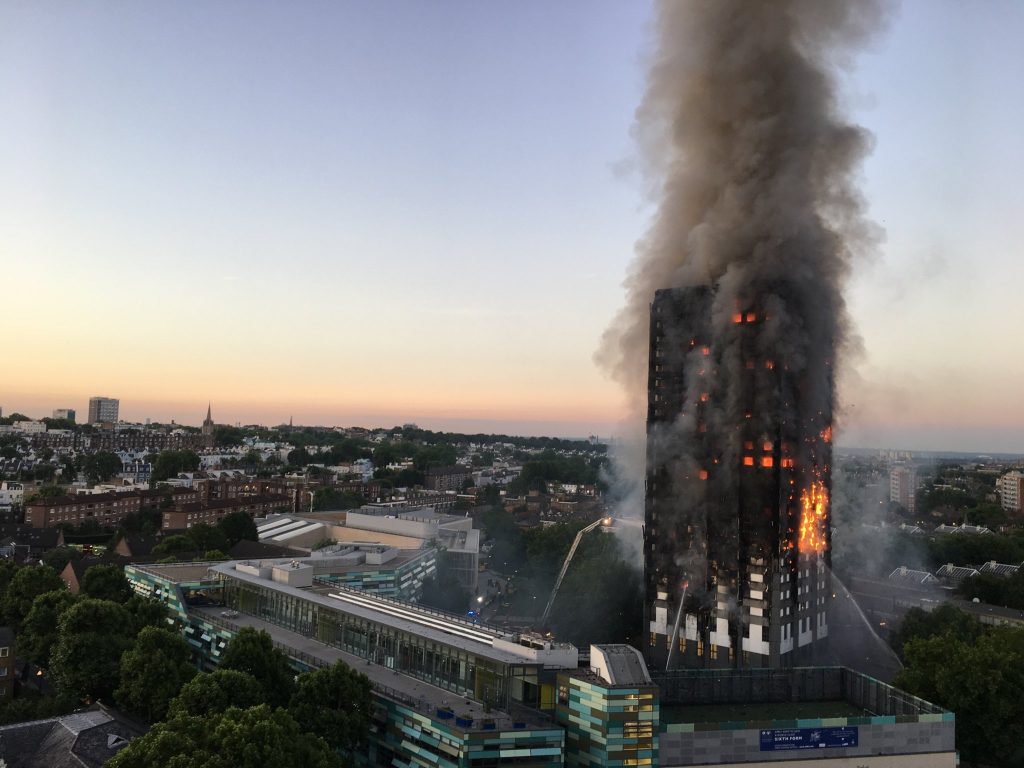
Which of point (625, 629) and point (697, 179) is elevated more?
point (697, 179)

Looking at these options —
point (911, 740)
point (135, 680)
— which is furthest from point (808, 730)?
point (135, 680)

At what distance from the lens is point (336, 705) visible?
31.9 meters

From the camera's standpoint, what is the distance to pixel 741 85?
2185 inches

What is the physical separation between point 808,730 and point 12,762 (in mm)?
30663

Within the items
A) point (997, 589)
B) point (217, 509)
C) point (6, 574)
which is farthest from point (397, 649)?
point (217, 509)

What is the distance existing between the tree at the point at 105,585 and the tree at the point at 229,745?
2966 cm

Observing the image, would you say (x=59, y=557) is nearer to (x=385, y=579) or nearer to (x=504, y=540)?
(x=385, y=579)

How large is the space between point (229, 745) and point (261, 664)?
9.48 metres

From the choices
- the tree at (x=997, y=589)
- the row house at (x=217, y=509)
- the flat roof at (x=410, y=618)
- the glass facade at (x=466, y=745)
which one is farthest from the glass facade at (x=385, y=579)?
the tree at (x=997, y=589)

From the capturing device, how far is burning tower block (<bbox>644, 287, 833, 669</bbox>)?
1938 inches

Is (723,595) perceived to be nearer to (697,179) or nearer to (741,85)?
(697,179)

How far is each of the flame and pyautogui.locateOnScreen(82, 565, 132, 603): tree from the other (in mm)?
43908

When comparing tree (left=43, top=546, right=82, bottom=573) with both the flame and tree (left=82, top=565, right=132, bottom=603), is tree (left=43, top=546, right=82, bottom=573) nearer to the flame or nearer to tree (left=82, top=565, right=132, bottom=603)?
tree (left=82, top=565, right=132, bottom=603)

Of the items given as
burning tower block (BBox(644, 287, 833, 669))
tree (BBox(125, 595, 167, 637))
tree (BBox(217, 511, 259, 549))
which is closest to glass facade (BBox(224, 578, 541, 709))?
tree (BBox(125, 595, 167, 637))
